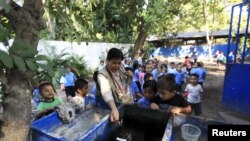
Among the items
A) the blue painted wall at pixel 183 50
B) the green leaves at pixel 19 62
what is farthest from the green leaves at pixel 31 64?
the blue painted wall at pixel 183 50

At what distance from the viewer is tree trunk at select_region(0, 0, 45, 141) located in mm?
1757

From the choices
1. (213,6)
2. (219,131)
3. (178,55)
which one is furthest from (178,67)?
(178,55)

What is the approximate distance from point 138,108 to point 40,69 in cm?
136

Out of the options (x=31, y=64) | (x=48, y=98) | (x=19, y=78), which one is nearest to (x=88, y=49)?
(x=48, y=98)

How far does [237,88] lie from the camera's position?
7129 mm

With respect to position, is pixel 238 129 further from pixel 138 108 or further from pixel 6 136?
pixel 6 136

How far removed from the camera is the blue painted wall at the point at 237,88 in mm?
6829

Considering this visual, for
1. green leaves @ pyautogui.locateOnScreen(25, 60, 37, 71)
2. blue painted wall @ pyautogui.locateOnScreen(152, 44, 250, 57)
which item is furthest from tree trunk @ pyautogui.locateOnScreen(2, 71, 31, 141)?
blue painted wall @ pyautogui.locateOnScreen(152, 44, 250, 57)

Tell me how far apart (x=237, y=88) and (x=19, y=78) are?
637 centimetres

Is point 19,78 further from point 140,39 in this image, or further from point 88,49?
point 140,39

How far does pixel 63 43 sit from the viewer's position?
→ 14023 millimetres

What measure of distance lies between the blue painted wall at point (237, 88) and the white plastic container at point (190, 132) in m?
4.78

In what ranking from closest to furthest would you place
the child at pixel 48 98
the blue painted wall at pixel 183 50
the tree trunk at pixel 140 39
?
the child at pixel 48 98 → the tree trunk at pixel 140 39 → the blue painted wall at pixel 183 50

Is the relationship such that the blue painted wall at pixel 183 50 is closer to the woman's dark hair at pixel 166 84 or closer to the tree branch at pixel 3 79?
the woman's dark hair at pixel 166 84
